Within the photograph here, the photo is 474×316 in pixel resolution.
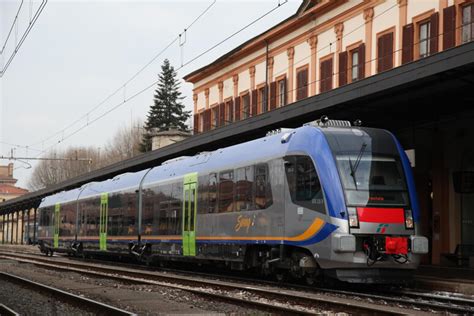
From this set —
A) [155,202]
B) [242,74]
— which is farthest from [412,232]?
[242,74]

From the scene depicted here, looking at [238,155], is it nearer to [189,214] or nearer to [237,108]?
[189,214]

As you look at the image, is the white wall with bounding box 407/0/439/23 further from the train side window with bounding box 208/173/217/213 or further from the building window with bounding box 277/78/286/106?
the train side window with bounding box 208/173/217/213

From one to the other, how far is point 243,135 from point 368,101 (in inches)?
250

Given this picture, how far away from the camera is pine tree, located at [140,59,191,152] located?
74688mm

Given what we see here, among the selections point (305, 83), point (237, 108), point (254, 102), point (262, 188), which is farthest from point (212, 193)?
point (237, 108)

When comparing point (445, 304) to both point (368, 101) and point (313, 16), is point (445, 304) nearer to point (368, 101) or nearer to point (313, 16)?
point (368, 101)

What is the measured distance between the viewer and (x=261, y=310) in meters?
10.9

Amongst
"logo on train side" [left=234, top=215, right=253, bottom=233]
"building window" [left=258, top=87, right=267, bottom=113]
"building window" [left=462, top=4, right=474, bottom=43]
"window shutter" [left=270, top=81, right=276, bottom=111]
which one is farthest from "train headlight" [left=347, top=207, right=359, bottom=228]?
"building window" [left=258, top=87, right=267, bottom=113]

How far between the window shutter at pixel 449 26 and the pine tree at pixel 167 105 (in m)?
52.5

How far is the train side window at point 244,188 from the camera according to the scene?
16234mm

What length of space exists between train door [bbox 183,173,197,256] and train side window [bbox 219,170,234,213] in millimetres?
1632

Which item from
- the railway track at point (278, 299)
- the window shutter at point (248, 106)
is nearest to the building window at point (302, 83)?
the window shutter at point (248, 106)

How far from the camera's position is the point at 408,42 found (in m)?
24.8

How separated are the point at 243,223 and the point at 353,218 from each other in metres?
3.64
